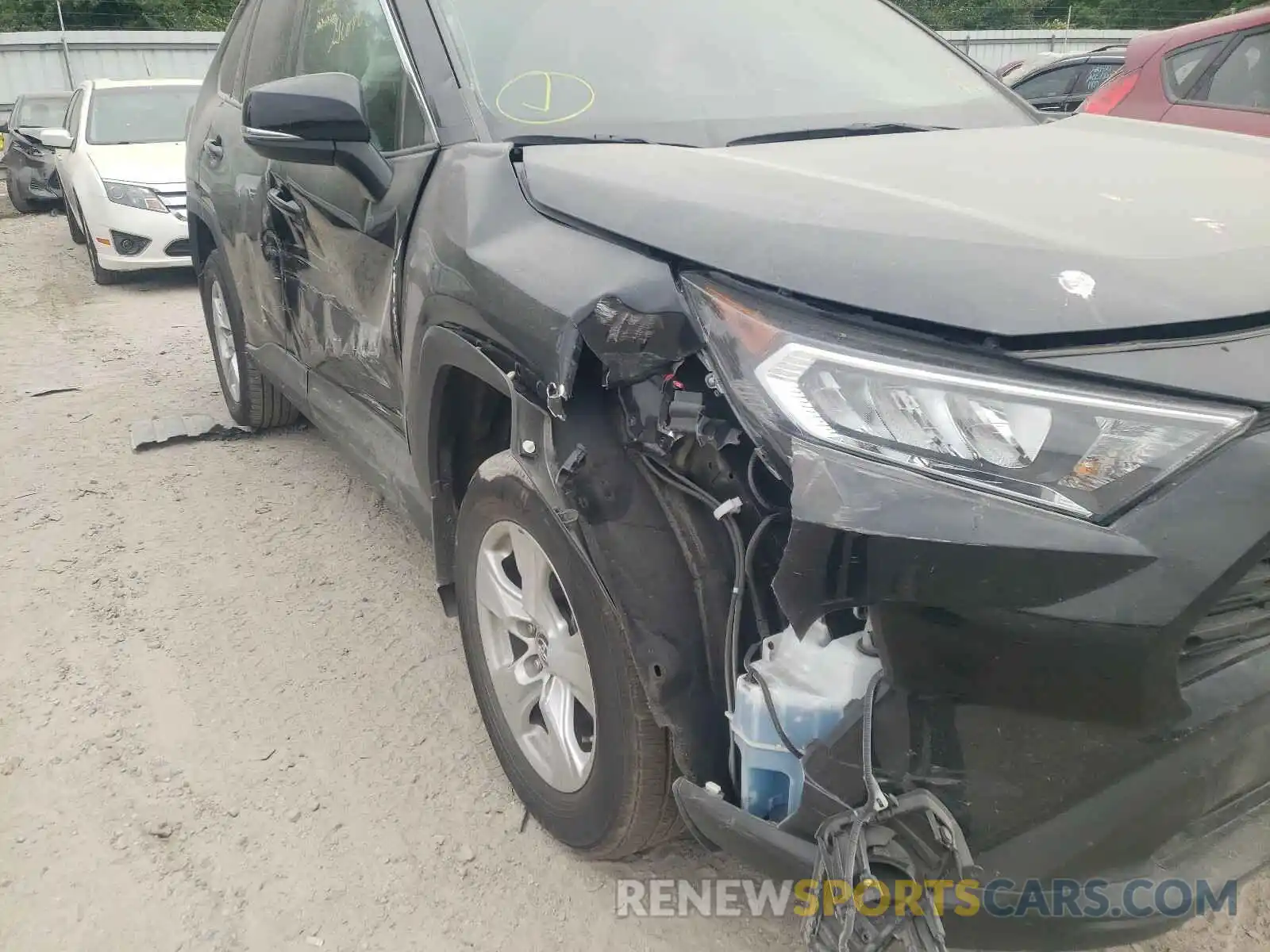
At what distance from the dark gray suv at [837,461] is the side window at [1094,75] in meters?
7.46

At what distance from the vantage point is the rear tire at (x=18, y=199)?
13.3 meters

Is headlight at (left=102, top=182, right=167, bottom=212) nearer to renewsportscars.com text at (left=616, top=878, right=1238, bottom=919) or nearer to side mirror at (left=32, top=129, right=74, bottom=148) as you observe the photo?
side mirror at (left=32, top=129, right=74, bottom=148)

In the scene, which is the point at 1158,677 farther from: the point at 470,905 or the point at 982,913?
the point at 470,905

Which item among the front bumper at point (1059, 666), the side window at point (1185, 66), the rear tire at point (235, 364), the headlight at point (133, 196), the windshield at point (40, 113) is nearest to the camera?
the front bumper at point (1059, 666)

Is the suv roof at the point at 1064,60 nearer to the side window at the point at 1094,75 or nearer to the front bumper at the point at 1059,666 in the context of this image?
the side window at the point at 1094,75

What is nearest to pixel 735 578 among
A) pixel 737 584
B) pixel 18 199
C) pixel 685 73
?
pixel 737 584

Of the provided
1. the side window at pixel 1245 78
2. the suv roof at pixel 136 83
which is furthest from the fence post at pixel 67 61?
the side window at pixel 1245 78

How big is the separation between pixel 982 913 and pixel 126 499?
151 inches

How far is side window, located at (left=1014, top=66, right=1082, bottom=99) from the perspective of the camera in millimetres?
8930

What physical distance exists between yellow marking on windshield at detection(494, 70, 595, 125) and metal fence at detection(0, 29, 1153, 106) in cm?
1939

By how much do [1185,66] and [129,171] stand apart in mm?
7916

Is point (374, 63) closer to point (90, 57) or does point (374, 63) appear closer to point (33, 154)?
point (33, 154)

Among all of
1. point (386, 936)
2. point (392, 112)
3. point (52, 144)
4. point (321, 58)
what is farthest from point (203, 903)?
point (52, 144)

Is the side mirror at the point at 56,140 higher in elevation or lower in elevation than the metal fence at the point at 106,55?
higher
